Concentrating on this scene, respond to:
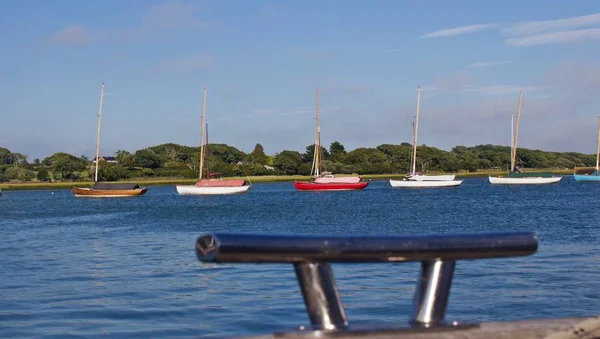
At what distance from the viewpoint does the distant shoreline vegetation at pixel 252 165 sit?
489 feet

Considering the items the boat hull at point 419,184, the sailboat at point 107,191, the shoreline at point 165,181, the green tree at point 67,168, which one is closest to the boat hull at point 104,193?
the sailboat at point 107,191

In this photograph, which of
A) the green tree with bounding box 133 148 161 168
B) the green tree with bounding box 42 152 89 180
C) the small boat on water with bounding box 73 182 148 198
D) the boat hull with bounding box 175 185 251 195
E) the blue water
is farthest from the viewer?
the green tree with bounding box 133 148 161 168

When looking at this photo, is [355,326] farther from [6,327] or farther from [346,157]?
[346,157]

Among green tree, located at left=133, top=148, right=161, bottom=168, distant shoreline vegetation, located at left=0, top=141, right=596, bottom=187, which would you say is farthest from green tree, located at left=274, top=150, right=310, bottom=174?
green tree, located at left=133, top=148, right=161, bottom=168

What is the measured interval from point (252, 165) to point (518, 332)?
17303 centimetres

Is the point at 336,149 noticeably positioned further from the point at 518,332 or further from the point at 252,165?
the point at 518,332

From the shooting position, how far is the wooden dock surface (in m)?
2.52

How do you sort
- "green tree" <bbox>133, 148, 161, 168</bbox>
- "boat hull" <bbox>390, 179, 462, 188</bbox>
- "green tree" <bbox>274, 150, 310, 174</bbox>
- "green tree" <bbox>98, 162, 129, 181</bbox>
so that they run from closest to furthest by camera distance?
1. "boat hull" <bbox>390, 179, 462, 188</bbox>
2. "green tree" <bbox>98, 162, 129, 181</bbox>
3. "green tree" <bbox>274, 150, 310, 174</bbox>
4. "green tree" <bbox>133, 148, 161, 168</bbox>

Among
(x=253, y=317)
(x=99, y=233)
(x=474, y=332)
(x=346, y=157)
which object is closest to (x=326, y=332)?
(x=474, y=332)

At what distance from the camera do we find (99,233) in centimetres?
3716

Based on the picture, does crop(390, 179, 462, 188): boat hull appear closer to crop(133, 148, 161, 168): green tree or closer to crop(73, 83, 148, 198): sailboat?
crop(73, 83, 148, 198): sailboat

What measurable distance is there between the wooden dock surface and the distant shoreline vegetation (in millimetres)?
135349

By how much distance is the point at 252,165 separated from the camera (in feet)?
575

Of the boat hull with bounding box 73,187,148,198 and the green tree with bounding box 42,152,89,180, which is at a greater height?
the green tree with bounding box 42,152,89,180
